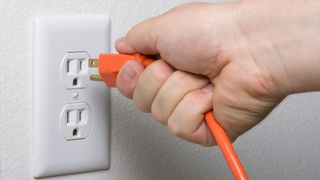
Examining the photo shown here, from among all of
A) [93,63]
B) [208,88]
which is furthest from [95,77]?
[208,88]

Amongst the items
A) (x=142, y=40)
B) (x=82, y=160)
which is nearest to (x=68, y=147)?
(x=82, y=160)

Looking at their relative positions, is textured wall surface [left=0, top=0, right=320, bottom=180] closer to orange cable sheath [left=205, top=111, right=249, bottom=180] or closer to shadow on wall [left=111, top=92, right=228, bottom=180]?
shadow on wall [left=111, top=92, right=228, bottom=180]

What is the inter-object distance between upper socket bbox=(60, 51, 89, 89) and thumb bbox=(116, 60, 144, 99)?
0.18 ft

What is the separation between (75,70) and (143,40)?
0.31ft

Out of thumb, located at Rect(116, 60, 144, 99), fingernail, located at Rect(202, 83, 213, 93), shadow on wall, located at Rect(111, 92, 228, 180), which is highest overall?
thumb, located at Rect(116, 60, 144, 99)

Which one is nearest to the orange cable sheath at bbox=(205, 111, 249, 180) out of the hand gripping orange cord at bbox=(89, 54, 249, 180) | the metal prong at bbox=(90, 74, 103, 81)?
the hand gripping orange cord at bbox=(89, 54, 249, 180)

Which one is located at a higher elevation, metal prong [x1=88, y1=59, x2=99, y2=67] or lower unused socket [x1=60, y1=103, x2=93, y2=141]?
metal prong [x1=88, y1=59, x2=99, y2=67]

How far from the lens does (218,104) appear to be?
0.57 meters

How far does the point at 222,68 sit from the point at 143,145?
0.18m

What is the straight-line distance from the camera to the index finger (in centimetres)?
57

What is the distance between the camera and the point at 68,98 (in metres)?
0.63

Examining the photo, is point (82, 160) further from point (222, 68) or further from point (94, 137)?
point (222, 68)

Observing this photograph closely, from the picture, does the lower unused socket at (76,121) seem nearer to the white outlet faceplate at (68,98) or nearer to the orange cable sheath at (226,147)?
the white outlet faceplate at (68,98)

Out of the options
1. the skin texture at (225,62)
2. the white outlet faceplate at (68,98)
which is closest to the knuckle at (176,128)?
the skin texture at (225,62)
